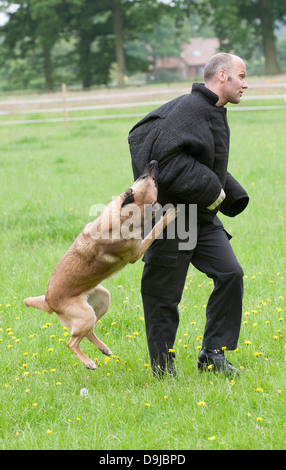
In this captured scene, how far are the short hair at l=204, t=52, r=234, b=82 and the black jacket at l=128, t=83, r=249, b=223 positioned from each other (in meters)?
0.10

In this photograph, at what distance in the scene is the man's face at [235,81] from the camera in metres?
3.74

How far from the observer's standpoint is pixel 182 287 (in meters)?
4.01

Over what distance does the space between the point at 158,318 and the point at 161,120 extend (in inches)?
52.4

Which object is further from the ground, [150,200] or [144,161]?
[144,161]

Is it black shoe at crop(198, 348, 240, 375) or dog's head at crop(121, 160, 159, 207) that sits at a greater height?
dog's head at crop(121, 160, 159, 207)

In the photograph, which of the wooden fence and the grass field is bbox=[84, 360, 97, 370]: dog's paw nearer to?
the grass field

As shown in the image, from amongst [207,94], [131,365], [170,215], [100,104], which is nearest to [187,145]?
[207,94]

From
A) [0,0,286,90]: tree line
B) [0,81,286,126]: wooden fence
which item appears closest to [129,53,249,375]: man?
[0,81,286,126]: wooden fence

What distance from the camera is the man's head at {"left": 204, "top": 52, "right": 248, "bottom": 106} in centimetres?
374

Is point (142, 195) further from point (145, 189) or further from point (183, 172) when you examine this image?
point (183, 172)

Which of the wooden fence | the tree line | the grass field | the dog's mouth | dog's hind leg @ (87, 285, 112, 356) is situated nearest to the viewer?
the grass field

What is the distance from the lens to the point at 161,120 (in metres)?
3.72
